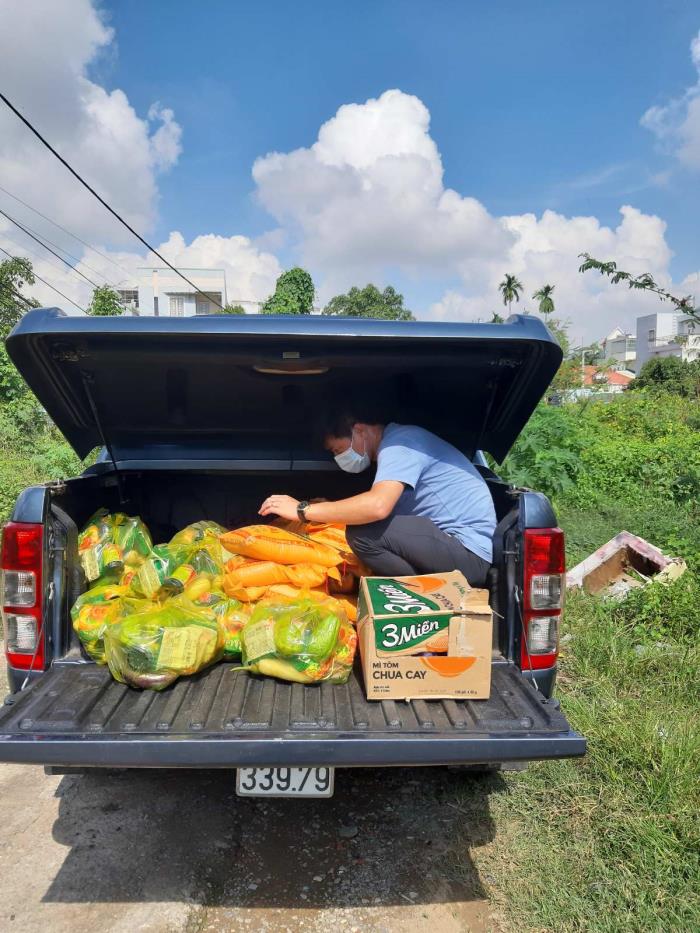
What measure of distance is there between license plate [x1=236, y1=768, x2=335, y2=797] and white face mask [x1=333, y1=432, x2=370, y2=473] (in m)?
1.48

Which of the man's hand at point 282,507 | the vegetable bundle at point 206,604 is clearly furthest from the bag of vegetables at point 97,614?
the man's hand at point 282,507

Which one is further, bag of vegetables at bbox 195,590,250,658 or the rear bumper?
bag of vegetables at bbox 195,590,250,658

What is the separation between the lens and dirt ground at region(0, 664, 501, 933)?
229 centimetres

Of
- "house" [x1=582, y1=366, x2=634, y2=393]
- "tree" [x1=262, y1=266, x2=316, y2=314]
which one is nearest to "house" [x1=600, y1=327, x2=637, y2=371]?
"house" [x1=582, y1=366, x2=634, y2=393]

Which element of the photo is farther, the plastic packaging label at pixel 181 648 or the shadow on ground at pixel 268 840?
the shadow on ground at pixel 268 840

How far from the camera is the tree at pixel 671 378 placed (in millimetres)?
30969

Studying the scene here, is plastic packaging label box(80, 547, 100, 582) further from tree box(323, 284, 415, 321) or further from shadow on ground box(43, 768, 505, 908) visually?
tree box(323, 284, 415, 321)

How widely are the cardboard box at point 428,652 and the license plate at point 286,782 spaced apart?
311mm

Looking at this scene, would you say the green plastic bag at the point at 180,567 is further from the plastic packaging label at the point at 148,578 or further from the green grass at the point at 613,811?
the green grass at the point at 613,811

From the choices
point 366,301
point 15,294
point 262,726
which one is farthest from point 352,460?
point 366,301

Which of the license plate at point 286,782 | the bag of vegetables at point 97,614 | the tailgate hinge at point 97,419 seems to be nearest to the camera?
the license plate at point 286,782

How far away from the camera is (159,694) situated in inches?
89.9

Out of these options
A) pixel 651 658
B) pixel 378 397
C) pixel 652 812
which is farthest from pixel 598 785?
pixel 378 397

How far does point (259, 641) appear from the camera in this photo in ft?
7.80
